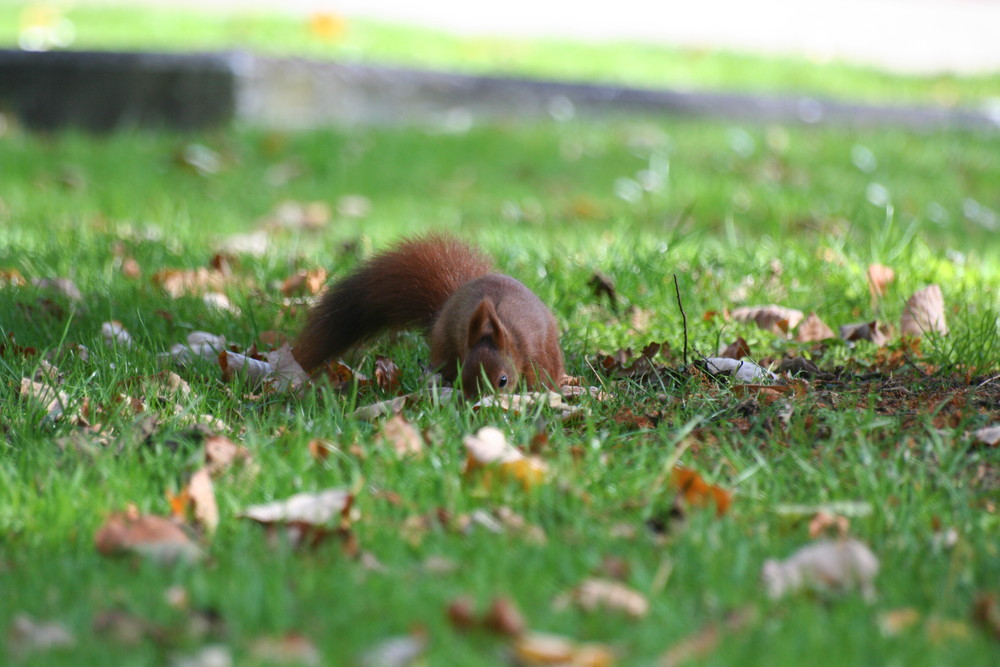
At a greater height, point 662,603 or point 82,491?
point 662,603

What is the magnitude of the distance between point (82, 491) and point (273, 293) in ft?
4.96

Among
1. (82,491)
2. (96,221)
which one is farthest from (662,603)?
(96,221)

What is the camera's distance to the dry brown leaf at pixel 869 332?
2.94 m

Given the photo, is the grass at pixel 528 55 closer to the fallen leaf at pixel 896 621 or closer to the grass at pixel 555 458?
the grass at pixel 555 458

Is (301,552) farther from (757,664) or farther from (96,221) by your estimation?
(96,221)

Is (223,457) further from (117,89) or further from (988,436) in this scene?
(117,89)

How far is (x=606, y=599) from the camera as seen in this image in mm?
1599

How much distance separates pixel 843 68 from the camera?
30.0 ft

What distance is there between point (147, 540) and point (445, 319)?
3.83 feet

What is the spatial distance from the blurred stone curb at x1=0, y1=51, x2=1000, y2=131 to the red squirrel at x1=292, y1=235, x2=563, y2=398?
3.88m

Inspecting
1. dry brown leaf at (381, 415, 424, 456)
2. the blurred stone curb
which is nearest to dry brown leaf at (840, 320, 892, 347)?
dry brown leaf at (381, 415, 424, 456)

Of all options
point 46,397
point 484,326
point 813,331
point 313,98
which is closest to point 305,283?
point 484,326

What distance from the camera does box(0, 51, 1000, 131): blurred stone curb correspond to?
6.39 meters

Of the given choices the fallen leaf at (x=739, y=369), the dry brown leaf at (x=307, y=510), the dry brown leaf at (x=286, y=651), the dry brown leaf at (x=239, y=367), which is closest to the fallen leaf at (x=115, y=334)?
the dry brown leaf at (x=239, y=367)
